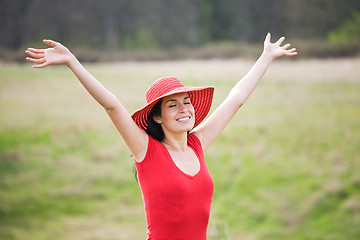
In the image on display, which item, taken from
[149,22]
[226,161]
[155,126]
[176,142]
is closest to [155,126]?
[155,126]

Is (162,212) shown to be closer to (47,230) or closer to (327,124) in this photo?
(47,230)

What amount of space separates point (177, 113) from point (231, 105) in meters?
0.34

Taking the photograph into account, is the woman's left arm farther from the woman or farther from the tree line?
the tree line

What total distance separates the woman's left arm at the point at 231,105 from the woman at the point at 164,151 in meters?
0.11

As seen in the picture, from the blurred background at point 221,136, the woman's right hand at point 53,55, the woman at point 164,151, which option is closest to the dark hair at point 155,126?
the woman at point 164,151

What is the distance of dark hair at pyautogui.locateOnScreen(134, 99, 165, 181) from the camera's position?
182 cm

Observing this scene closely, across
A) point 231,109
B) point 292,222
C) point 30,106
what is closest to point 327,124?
point 292,222

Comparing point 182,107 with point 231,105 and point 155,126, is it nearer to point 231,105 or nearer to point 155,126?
point 155,126

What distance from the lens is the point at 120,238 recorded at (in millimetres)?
6328

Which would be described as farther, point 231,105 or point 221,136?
point 221,136

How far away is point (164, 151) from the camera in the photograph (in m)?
1.72

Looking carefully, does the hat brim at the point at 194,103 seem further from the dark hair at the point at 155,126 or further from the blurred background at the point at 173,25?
the blurred background at the point at 173,25

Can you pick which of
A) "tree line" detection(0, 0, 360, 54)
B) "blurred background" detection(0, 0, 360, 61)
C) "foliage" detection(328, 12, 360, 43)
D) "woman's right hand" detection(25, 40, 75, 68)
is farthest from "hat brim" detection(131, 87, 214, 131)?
"tree line" detection(0, 0, 360, 54)

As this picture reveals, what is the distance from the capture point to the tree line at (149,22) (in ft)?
45.1
